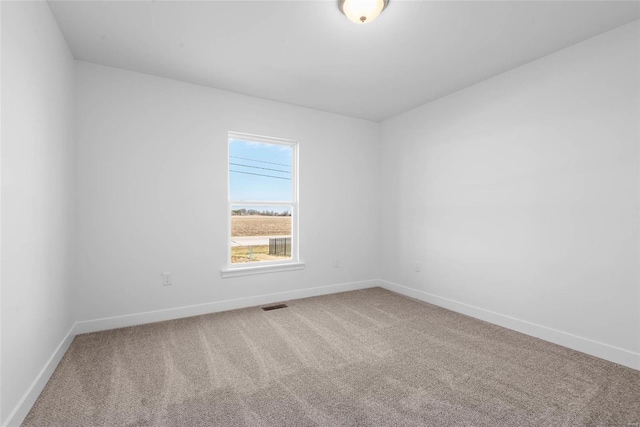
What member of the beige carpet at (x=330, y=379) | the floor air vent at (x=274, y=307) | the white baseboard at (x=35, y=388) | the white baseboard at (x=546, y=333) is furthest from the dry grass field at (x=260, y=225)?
the white baseboard at (x=546, y=333)

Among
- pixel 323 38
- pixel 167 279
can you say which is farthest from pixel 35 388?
pixel 323 38

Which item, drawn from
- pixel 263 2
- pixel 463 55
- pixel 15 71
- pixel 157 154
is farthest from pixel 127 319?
pixel 463 55

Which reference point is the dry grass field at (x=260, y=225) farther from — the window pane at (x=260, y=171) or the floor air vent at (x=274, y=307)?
the floor air vent at (x=274, y=307)

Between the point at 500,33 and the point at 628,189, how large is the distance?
1561 mm

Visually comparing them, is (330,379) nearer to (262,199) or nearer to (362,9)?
(262,199)

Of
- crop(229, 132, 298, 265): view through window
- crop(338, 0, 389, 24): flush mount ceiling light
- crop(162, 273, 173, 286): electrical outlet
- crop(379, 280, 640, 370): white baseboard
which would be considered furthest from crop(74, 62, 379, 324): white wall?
crop(338, 0, 389, 24): flush mount ceiling light

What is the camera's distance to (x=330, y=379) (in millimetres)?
1979

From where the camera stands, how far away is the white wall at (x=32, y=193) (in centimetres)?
147

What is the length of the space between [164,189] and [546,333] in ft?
13.1

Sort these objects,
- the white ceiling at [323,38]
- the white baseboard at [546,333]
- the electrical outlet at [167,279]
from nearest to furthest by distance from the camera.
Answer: the white ceiling at [323,38], the white baseboard at [546,333], the electrical outlet at [167,279]

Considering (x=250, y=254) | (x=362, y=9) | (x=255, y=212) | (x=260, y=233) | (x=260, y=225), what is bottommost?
(x=250, y=254)

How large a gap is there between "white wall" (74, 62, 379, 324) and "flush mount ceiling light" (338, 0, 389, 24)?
6.15 ft

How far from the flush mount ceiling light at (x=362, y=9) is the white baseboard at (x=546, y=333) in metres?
3.02

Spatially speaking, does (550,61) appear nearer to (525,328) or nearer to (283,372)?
(525,328)
